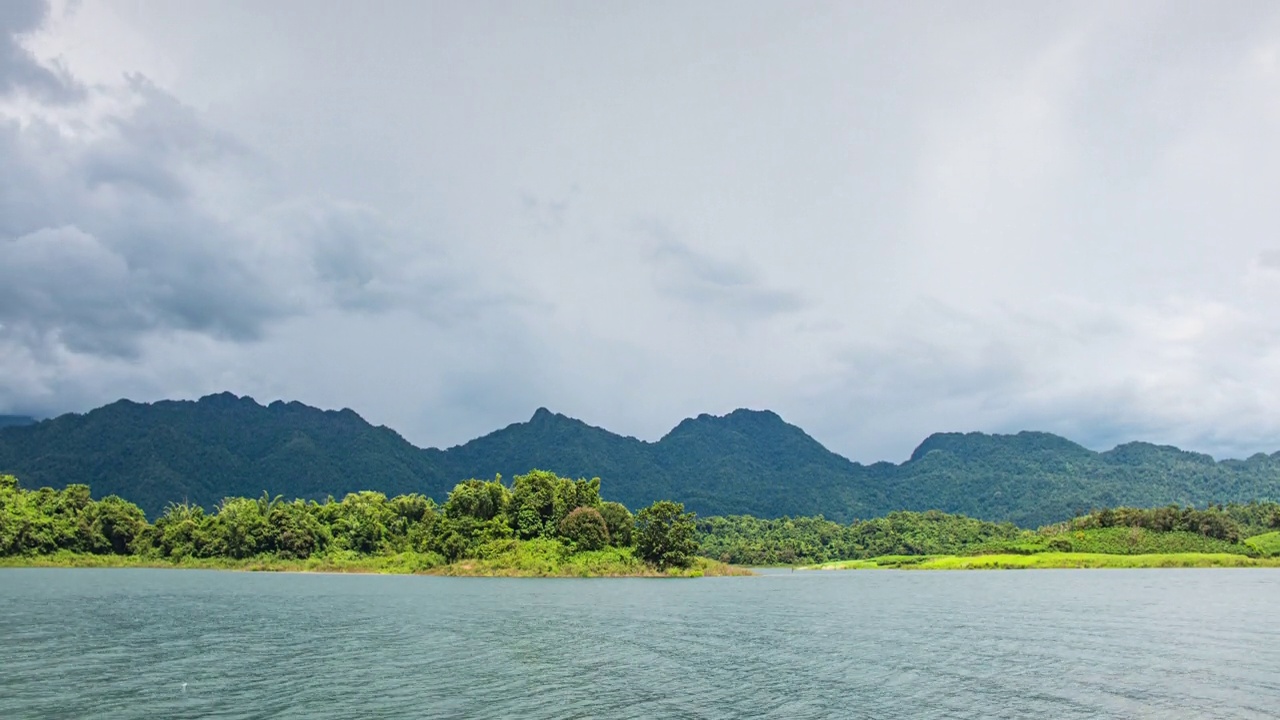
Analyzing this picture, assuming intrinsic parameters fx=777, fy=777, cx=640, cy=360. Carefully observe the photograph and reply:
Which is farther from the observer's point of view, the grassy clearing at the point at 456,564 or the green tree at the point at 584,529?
the green tree at the point at 584,529

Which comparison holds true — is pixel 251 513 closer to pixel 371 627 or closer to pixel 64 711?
pixel 371 627

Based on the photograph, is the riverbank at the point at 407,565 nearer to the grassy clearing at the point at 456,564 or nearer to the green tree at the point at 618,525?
the grassy clearing at the point at 456,564

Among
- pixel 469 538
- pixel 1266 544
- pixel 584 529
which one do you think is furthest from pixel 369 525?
pixel 1266 544

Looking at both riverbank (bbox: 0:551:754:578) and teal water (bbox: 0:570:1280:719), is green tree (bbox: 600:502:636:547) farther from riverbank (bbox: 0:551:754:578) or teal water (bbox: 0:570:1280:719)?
teal water (bbox: 0:570:1280:719)

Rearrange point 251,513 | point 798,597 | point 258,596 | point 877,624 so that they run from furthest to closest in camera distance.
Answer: point 251,513 → point 798,597 → point 258,596 → point 877,624

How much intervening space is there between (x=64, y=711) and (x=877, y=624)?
53.3 m

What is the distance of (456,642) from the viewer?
157 ft

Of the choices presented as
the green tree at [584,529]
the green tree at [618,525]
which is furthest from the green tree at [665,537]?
the green tree at [584,529]

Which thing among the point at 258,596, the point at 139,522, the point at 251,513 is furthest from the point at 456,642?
the point at 139,522

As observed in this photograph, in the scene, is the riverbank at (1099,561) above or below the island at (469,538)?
below

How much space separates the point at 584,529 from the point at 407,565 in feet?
111

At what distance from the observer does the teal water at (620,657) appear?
3108cm

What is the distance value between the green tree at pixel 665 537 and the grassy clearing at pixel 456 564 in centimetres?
190

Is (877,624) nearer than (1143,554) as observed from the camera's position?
Yes
